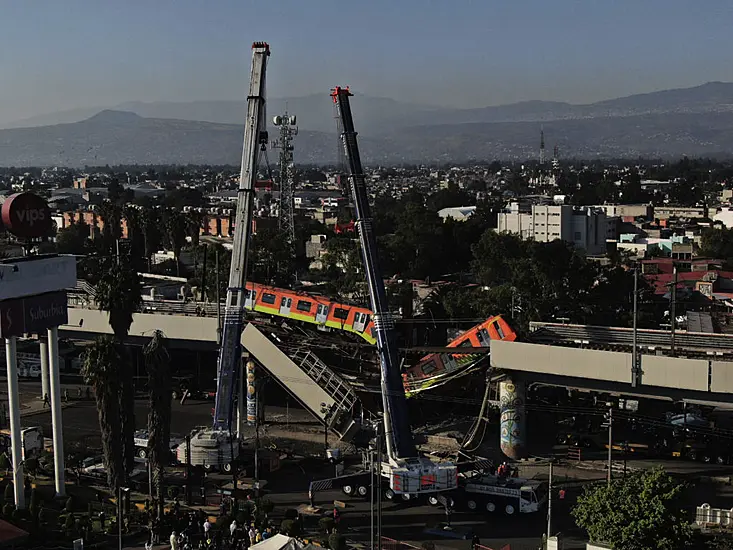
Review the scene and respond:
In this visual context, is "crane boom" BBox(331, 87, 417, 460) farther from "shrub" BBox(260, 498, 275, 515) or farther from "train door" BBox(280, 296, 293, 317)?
"train door" BBox(280, 296, 293, 317)

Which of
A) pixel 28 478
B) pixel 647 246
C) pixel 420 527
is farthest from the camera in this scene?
pixel 647 246

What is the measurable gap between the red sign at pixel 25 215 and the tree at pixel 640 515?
18643mm

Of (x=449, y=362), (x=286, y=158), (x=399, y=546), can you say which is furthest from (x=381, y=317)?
(x=286, y=158)

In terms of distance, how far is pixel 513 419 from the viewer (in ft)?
117

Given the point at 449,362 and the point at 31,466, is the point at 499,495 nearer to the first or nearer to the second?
the point at 449,362

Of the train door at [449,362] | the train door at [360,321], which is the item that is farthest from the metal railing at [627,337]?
the train door at [360,321]

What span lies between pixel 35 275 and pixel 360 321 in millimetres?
13976

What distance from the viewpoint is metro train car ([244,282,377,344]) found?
4041 centimetres

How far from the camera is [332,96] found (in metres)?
34.2

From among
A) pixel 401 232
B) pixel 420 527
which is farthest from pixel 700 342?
pixel 401 232

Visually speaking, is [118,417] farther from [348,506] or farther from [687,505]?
[687,505]

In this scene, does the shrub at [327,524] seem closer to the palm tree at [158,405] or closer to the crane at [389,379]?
the crane at [389,379]

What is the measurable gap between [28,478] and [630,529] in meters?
20.4

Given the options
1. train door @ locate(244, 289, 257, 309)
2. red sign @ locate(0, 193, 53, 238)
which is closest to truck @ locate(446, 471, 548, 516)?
red sign @ locate(0, 193, 53, 238)
